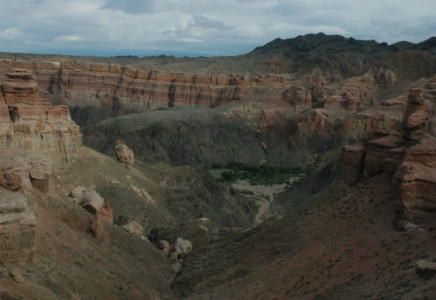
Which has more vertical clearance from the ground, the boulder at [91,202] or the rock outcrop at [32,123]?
the rock outcrop at [32,123]

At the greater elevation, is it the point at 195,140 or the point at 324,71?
the point at 324,71

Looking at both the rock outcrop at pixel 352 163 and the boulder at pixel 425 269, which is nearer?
the boulder at pixel 425 269

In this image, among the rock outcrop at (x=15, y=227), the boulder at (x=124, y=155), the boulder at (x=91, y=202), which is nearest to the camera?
the rock outcrop at (x=15, y=227)

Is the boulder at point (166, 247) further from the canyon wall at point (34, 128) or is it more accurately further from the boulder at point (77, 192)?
the canyon wall at point (34, 128)

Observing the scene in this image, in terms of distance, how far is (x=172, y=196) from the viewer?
175ft

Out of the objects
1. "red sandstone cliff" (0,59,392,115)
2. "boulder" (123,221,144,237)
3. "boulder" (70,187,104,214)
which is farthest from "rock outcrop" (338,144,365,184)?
"red sandstone cliff" (0,59,392,115)

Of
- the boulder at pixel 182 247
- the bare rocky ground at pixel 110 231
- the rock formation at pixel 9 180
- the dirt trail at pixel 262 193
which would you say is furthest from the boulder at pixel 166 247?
the dirt trail at pixel 262 193

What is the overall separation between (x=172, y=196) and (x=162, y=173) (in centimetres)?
579

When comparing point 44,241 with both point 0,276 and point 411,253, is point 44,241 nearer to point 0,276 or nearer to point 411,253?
point 0,276

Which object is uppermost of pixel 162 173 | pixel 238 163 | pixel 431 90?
pixel 431 90

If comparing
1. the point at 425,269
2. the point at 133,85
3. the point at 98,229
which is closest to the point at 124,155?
the point at 98,229

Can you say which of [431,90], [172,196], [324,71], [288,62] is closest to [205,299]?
[172,196]

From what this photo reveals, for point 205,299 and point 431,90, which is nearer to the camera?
point 205,299

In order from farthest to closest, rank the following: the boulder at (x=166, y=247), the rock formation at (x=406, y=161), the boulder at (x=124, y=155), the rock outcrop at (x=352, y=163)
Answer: the boulder at (x=124, y=155) → the boulder at (x=166, y=247) → the rock outcrop at (x=352, y=163) → the rock formation at (x=406, y=161)
